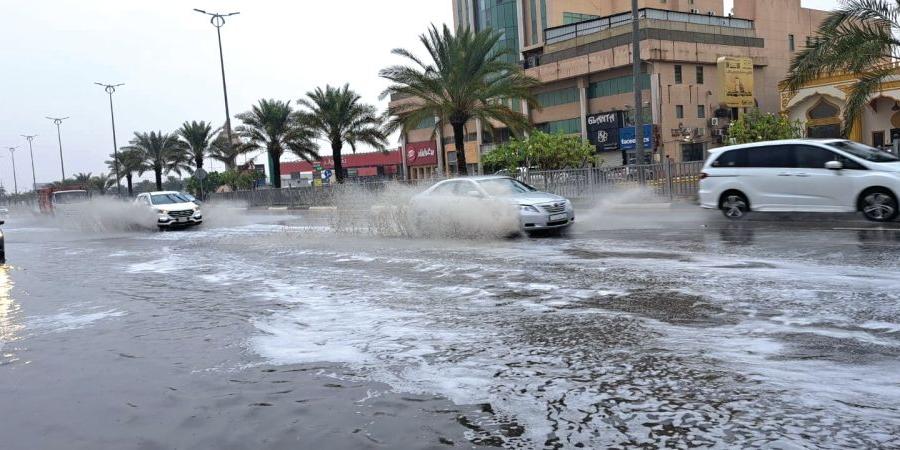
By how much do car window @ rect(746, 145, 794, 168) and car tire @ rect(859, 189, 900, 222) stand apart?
1511mm

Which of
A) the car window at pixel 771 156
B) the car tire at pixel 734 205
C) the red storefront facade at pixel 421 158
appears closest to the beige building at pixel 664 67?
the red storefront facade at pixel 421 158

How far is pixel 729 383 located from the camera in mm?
4438

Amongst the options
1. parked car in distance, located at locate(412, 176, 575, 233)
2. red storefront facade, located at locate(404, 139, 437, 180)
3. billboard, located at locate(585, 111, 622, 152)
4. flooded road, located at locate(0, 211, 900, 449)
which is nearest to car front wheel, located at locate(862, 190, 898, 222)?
flooded road, located at locate(0, 211, 900, 449)

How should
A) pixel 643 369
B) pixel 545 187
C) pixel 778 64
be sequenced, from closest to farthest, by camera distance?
pixel 643 369, pixel 545 187, pixel 778 64

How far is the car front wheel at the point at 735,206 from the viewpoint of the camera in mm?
15547

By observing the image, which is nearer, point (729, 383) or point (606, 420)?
point (606, 420)

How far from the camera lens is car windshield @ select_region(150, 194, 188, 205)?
1023 inches

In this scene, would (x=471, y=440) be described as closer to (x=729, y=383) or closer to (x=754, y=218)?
(x=729, y=383)

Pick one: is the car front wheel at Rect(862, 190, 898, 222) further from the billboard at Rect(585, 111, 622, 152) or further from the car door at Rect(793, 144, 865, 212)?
the billboard at Rect(585, 111, 622, 152)

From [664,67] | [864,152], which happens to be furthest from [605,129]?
[864,152]

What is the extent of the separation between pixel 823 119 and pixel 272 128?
3283 centimetres

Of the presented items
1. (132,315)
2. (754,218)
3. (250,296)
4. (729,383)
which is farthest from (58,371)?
(754,218)

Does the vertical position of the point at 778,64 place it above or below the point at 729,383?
above

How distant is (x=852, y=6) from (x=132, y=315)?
1961 cm
